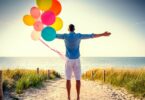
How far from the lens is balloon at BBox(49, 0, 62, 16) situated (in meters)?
9.96

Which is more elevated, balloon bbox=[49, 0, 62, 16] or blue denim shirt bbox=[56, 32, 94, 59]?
balloon bbox=[49, 0, 62, 16]

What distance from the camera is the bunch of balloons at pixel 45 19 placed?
954cm

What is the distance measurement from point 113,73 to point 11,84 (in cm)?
722

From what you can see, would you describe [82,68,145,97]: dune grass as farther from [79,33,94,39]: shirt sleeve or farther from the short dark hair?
the short dark hair

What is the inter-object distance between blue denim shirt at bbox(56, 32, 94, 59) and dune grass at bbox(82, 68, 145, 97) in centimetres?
506

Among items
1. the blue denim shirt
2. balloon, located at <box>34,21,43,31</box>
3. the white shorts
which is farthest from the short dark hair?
balloon, located at <box>34,21,43,31</box>

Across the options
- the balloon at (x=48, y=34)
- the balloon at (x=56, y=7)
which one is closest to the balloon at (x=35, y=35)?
the balloon at (x=48, y=34)

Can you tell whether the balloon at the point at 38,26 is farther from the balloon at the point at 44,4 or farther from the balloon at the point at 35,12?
the balloon at the point at 44,4

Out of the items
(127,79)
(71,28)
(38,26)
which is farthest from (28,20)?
(127,79)

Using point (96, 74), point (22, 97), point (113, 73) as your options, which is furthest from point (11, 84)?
point (96, 74)

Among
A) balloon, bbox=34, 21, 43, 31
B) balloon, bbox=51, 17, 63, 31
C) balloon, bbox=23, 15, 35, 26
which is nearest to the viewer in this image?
balloon, bbox=34, 21, 43, 31

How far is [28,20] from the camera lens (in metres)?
10.4

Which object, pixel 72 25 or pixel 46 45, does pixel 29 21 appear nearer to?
pixel 46 45

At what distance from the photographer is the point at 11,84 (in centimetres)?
1402
